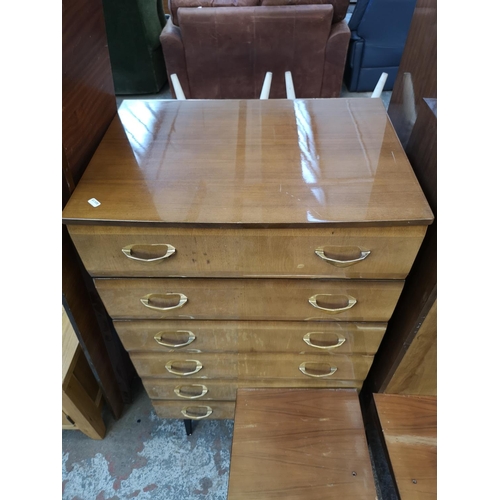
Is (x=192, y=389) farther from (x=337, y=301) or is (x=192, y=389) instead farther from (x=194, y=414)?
(x=337, y=301)

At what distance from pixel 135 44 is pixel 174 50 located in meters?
0.40

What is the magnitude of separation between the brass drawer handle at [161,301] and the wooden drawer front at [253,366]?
0.61ft

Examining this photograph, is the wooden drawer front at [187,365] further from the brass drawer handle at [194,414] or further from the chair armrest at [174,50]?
→ the chair armrest at [174,50]

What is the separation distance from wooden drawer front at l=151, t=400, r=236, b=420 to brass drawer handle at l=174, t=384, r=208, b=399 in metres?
0.05

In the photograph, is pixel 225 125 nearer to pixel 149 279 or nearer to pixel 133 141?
Result: pixel 133 141

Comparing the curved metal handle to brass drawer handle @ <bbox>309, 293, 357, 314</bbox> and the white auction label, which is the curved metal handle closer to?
brass drawer handle @ <bbox>309, 293, 357, 314</bbox>

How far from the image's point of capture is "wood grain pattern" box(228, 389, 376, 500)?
2.67 feet

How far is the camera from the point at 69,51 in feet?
2.22

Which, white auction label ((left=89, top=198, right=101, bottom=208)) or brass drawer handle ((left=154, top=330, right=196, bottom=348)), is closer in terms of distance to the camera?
white auction label ((left=89, top=198, right=101, bottom=208))

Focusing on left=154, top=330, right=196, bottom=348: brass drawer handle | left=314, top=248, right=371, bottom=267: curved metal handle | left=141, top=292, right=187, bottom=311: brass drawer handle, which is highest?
left=314, top=248, right=371, bottom=267: curved metal handle

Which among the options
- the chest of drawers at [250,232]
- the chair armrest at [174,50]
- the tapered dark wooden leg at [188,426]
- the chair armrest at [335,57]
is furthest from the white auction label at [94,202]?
the chair armrest at [335,57]

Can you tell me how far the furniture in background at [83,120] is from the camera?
68 centimetres

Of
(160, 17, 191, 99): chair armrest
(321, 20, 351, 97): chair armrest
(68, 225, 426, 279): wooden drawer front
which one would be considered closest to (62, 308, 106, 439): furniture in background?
(68, 225, 426, 279): wooden drawer front

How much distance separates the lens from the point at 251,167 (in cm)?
71
